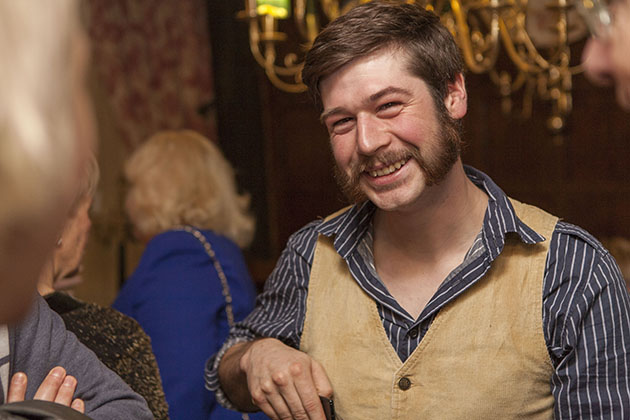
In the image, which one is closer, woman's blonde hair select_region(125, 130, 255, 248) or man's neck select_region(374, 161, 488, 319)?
man's neck select_region(374, 161, 488, 319)

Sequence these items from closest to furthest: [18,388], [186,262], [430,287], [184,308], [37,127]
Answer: [37,127] < [18,388] < [430,287] < [184,308] < [186,262]

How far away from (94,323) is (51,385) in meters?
0.63

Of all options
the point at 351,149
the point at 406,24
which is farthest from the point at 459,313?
the point at 406,24

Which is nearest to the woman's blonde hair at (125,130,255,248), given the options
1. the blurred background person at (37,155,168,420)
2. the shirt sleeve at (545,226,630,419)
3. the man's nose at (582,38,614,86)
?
the blurred background person at (37,155,168,420)

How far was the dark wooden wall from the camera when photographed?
196 inches

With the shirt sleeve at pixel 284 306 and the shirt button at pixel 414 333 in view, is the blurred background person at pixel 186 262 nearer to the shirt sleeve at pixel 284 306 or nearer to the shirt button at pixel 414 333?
the shirt sleeve at pixel 284 306

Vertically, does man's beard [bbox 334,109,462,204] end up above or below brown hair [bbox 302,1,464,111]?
below

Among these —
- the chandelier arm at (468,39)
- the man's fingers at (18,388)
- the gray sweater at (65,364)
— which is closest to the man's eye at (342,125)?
the gray sweater at (65,364)

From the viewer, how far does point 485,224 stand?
5.99ft

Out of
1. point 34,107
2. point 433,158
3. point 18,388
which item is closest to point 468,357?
point 433,158

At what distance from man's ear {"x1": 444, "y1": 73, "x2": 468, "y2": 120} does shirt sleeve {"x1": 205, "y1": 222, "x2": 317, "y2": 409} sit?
1.65ft

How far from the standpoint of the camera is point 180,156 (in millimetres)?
3627

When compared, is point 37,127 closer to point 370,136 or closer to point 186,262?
point 370,136

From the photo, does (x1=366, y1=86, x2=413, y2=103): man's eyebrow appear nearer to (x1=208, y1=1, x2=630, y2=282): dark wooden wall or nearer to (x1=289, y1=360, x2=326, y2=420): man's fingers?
(x1=289, y1=360, x2=326, y2=420): man's fingers
